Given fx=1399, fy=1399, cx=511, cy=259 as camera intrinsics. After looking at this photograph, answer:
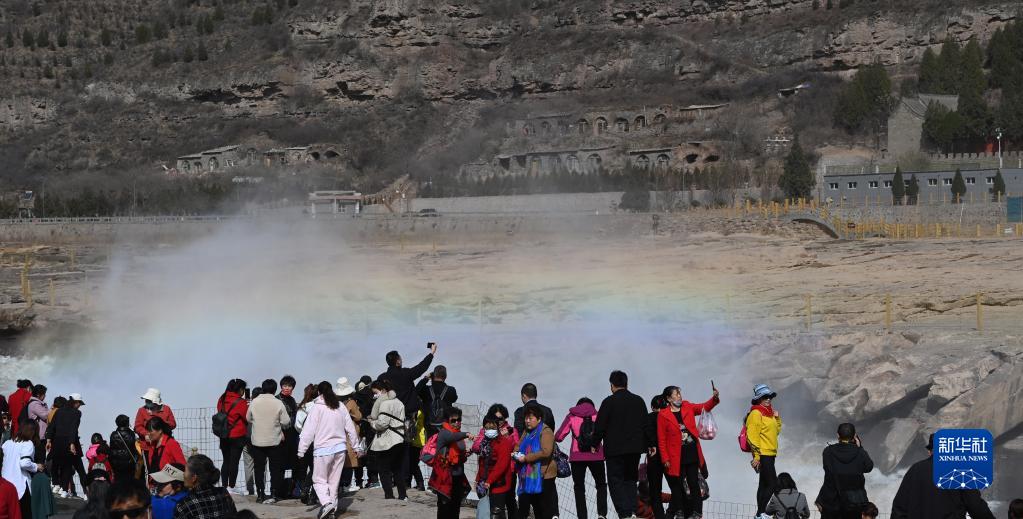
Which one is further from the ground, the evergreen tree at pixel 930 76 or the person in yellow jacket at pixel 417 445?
the evergreen tree at pixel 930 76

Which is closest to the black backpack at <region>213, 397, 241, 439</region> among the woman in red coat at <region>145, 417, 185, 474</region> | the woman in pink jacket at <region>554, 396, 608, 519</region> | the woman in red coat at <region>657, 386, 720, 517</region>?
the woman in red coat at <region>145, 417, 185, 474</region>

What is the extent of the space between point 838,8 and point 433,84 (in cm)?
3284

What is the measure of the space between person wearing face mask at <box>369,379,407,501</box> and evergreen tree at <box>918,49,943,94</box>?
245 ft

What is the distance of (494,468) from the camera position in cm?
1200

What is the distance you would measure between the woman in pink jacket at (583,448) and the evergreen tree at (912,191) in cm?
4829

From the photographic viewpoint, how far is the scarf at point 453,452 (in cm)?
1238

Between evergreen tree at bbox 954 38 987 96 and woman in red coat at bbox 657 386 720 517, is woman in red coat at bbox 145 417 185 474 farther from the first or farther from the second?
evergreen tree at bbox 954 38 987 96

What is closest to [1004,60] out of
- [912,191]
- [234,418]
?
[912,191]

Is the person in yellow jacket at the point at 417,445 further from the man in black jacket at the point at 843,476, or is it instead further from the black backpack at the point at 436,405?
the man in black jacket at the point at 843,476

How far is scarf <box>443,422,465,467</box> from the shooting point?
40.6ft

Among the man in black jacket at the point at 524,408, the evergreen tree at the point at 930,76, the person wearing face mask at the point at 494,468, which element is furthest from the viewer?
the evergreen tree at the point at 930,76

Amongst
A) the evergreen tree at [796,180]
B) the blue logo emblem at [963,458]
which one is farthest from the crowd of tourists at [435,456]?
the evergreen tree at [796,180]

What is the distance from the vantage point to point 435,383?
14688 millimetres

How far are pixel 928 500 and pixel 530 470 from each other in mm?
3703
